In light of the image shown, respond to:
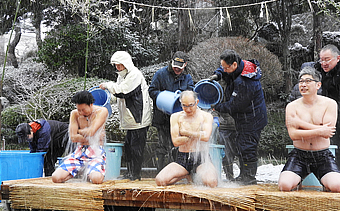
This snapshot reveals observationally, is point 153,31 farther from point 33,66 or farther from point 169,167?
point 169,167

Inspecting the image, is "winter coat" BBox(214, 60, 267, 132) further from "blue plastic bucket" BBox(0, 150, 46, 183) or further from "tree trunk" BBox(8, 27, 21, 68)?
"tree trunk" BBox(8, 27, 21, 68)

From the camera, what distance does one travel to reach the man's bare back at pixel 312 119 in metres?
3.83

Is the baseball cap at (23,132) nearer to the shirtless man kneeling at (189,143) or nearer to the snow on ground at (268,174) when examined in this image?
the shirtless man kneeling at (189,143)

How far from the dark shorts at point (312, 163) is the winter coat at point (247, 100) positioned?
31.9 inches

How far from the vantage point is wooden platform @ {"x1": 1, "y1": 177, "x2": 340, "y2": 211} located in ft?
11.1

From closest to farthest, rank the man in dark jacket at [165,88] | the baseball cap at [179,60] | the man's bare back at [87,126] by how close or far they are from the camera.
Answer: the man's bare back at [87,126], the baseball cap at [179,60], the man in dark jacket at [165,88]

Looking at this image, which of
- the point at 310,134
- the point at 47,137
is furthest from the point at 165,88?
the point at 310,134

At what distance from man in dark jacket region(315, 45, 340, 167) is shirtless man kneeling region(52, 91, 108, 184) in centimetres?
309

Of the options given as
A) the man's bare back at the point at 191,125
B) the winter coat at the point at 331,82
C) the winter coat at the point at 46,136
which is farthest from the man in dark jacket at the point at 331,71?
the winter coat at the point at 46,136

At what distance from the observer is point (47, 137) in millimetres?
5500

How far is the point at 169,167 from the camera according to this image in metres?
4.26

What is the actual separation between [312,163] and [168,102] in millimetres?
2017

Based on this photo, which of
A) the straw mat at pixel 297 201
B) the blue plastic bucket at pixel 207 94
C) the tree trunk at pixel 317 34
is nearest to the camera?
the straw mat at pixel 297 201

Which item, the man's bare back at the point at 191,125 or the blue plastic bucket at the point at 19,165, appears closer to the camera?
the man's bare back at the point at 191,125
